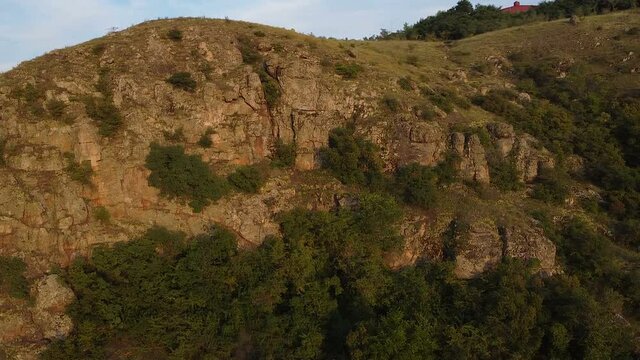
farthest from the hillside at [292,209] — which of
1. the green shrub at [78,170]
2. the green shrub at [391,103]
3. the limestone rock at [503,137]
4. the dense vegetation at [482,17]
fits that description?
the dense vegetation at [482,17]

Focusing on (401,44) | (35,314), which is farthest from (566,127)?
(35,314)

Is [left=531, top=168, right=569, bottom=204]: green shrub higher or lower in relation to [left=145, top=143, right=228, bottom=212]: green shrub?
lower

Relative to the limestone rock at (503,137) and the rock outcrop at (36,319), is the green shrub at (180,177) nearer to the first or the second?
the rock outcrop at (36,319)

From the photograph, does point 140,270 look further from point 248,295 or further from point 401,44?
point 401,44

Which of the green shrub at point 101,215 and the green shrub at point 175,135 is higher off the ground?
the green shrub at point 175,135

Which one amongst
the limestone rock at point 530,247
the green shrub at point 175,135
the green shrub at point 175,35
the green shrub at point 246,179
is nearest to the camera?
the limestone rock at point 530,247

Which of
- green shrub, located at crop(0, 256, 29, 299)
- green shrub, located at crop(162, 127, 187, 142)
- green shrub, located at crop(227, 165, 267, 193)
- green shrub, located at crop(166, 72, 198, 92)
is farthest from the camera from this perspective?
green shrub, located at crop(166, 72, 198, 92)

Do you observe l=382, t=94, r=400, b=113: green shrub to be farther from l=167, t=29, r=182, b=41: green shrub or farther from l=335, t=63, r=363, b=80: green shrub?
l=167, t=29, r=182, b=41: green shrub

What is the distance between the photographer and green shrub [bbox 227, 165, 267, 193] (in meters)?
24.8

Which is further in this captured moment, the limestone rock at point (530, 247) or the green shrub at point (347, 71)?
the green shrub at point (347, 71)

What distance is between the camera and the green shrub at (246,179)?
81.3ft

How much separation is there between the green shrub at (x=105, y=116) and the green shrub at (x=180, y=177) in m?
2.05

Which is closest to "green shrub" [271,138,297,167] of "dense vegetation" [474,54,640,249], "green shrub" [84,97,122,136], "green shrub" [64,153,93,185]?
"green shrub" [84,97,122,136]

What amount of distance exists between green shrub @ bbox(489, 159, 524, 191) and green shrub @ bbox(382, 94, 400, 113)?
18.3 feet
